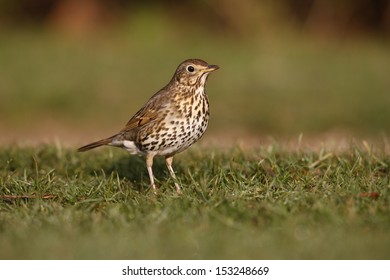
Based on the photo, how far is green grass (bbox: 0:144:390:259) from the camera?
477 centimetres

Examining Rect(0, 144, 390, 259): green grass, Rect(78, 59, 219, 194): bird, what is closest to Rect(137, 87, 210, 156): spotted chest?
Rect(78, 59, 219, 194): bird

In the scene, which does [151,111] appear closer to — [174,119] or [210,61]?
[174,119]

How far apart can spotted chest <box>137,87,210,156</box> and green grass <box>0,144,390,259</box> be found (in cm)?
33

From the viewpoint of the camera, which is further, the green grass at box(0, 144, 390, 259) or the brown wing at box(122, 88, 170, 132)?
the brown wing at box(122, 88, 170, 132)

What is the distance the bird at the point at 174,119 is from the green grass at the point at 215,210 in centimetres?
30

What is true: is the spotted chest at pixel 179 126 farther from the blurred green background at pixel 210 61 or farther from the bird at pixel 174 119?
the blurred green background at pixel 210 61

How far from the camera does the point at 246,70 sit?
48.8ft

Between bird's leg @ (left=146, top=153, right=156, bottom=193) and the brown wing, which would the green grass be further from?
the brown wing

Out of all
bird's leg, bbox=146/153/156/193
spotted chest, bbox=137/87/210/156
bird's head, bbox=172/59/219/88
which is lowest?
bird's leg, bbox=146/153/156/193

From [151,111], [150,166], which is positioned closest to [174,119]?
[151,111]

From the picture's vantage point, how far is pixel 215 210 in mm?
5461

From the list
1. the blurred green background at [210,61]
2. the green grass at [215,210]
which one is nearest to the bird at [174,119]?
the green grass at [215,210]

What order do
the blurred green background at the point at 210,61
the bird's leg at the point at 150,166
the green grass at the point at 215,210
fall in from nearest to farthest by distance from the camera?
the green grass at the point at 215,210 < the bird's leg at the point at 150,166 < the blurred green background at the point at 210,61

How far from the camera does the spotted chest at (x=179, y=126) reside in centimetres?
666
